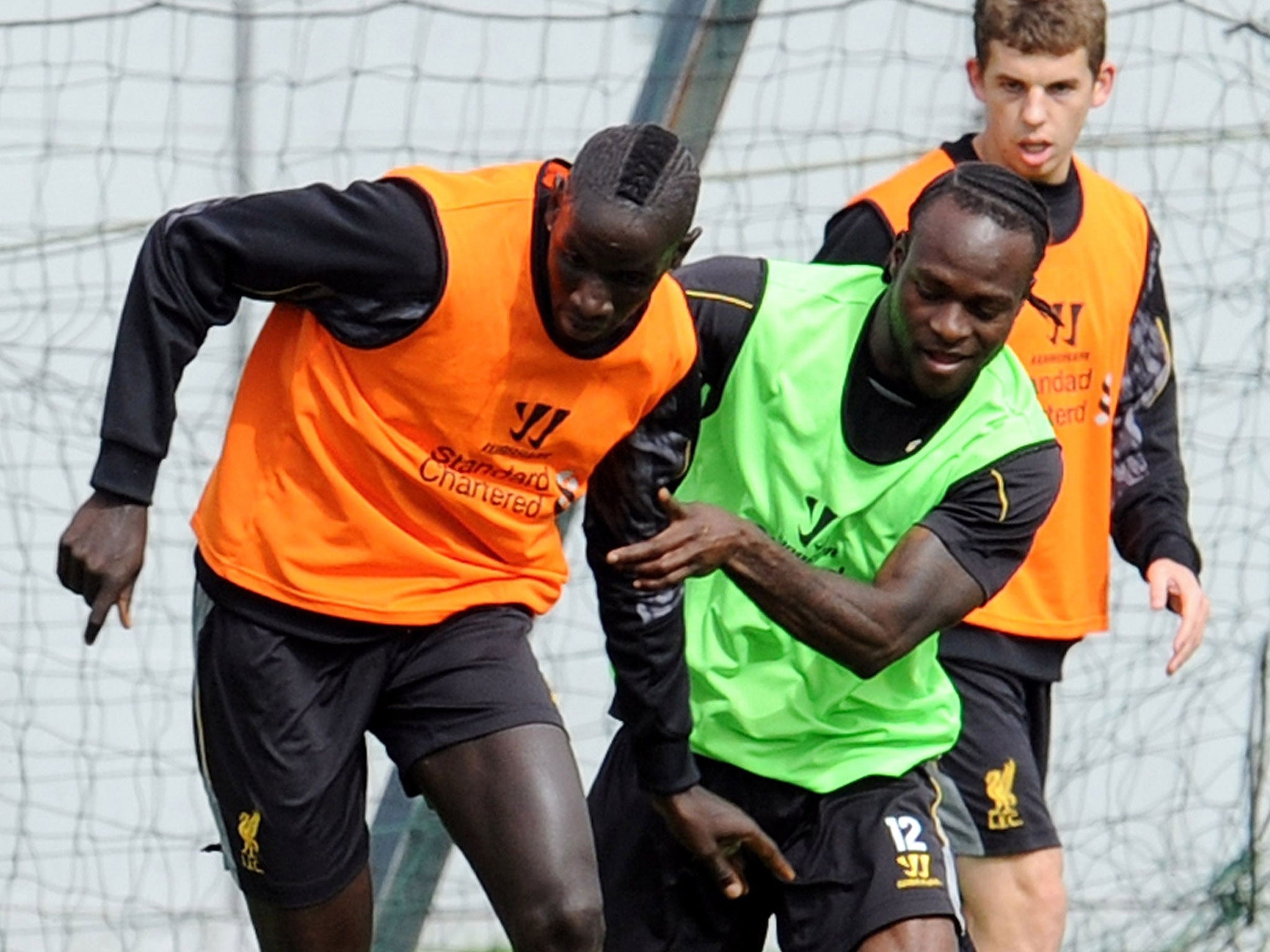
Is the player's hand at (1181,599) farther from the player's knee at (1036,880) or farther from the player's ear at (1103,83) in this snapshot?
the player's ear at (1103,83)

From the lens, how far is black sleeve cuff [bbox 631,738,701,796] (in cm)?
441

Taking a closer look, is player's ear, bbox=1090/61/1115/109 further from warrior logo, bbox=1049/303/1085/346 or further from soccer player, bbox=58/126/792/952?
soccer player, bbox=58/126/792/952

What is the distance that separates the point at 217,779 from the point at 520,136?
7.49 feet

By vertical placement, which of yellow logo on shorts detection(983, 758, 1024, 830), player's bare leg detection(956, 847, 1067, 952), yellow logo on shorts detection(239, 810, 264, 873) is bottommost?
player's bare leg detection(956, 847, 1067, 952)

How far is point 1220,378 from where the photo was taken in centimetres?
692

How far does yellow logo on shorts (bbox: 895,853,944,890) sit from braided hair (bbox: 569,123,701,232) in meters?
1.13

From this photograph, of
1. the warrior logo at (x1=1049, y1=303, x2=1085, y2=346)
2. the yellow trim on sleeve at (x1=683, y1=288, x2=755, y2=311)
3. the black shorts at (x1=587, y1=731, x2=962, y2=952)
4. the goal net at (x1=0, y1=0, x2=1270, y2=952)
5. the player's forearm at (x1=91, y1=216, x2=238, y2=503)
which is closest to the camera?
the player's forearm at (x1=91, y1=216, x2=238, y2=503)

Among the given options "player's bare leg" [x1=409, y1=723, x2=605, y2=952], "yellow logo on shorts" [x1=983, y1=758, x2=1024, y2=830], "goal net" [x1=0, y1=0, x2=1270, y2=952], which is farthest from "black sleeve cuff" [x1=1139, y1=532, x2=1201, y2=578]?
"player's bare leg" [x1=409, y1=723, x2=605, y2=952]

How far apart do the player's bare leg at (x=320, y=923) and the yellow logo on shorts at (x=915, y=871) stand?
898 mm

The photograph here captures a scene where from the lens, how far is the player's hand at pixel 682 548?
3.96 m

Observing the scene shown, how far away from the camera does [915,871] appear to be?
4.43m

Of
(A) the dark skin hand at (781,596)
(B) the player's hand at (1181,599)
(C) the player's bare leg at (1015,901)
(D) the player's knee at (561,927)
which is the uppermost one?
(A) the dark skin hand at (781,596)

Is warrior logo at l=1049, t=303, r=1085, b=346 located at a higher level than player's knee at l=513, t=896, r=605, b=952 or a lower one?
higher

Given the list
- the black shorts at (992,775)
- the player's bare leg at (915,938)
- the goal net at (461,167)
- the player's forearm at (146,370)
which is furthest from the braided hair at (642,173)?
the goal net at (461,167)
